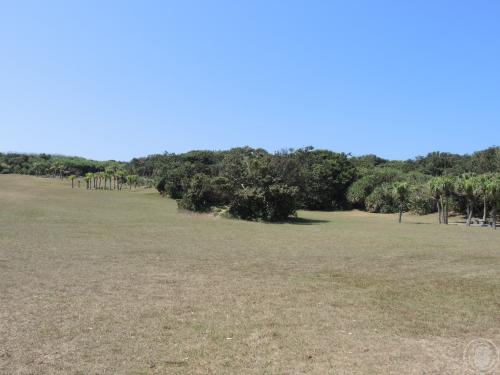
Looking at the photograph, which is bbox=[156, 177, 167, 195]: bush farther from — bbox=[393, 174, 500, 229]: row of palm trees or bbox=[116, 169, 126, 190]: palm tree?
bbox=[393, 174, 500, 229]: row of palm trees

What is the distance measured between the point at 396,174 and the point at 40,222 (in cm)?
5070

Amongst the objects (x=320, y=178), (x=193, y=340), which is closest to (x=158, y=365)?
(x=193, y=340)

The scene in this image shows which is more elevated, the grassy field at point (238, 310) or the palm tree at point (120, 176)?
the palm tree at point (120, 176)

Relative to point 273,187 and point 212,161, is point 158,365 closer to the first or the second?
point 273,187

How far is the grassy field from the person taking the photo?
6.77m

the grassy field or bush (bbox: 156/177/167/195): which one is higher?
bush (bbox: 156/177/167/195)

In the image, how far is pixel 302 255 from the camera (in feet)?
61.3

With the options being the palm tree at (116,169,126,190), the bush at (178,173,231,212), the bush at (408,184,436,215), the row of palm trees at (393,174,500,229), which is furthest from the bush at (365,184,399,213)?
the palm tree at (116,169,126,190)

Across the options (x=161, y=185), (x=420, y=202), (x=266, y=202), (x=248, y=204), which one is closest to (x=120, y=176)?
(x=161, y=185)

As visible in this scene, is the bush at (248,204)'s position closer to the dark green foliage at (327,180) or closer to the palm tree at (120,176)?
the dark green foliage at (327,180)

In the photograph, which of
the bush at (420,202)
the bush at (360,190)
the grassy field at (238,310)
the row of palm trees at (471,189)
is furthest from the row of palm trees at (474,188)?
the grassy field at (238,310)

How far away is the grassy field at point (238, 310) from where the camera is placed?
22.2 ft

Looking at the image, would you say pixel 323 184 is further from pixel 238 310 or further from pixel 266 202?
pixel 238 310

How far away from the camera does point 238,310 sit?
959cm
